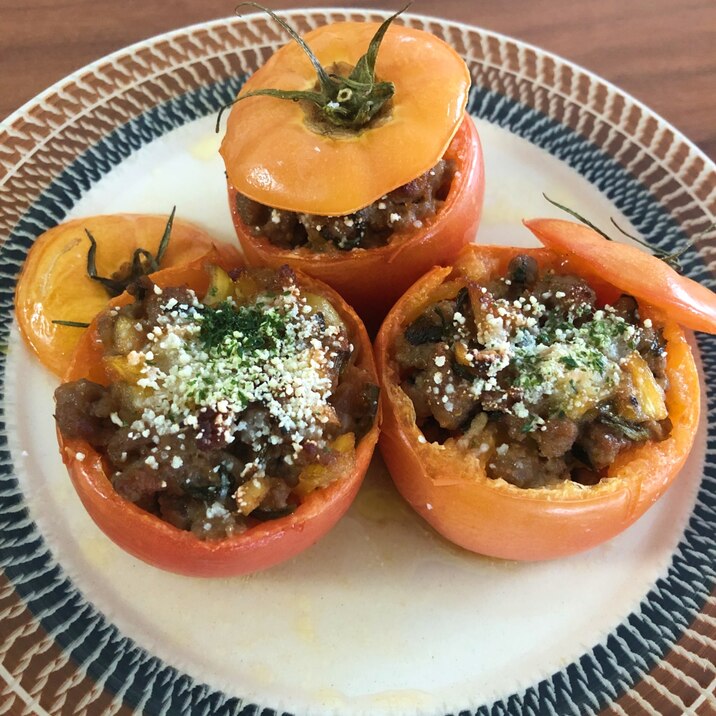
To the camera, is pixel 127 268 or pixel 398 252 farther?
pixel 127 268

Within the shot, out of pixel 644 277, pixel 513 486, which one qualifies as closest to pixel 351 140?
pixel 644 277

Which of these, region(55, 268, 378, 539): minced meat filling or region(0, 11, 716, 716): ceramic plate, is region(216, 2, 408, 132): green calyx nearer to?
region(55, 268, 378, 539): minced meat filling

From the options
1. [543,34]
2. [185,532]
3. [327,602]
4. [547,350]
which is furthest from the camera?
[543,34]

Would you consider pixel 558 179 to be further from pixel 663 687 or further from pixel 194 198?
pixel 663 687

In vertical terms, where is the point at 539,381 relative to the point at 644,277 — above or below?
below

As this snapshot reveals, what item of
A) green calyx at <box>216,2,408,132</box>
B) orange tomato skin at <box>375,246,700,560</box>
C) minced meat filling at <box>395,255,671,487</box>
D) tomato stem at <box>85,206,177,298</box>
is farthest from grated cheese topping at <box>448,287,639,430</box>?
tomato stem at <box>85,206,177,298</box>

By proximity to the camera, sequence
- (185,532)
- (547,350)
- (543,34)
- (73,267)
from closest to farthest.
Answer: (185,532)
(547,350)
(73,267)
(543,34)

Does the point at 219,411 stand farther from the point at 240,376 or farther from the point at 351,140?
the point at 351,140
